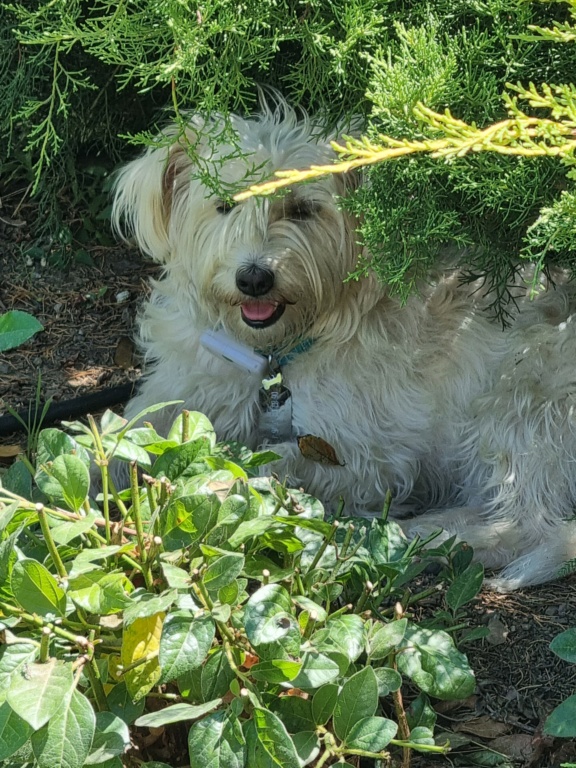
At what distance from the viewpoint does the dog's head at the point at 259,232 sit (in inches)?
104

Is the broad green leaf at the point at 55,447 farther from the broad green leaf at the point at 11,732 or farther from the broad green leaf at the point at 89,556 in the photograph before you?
the broad green leaf at the point at 11,732

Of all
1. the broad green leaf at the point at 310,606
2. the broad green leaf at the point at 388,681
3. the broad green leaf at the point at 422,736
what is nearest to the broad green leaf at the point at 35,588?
the broad green leaf at the point at 310,606

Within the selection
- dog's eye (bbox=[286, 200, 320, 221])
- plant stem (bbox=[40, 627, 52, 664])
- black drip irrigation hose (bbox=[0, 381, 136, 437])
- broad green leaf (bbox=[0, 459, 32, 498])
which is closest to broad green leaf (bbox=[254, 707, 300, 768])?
plant stem (bbox=[40, 627, 52, 664])

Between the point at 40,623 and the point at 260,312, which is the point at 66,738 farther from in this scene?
the point at 260,312

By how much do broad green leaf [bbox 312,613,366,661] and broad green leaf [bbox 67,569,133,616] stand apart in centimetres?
35

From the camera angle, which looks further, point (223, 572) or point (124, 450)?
point (124, 450)

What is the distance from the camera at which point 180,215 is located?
2891 millimetres

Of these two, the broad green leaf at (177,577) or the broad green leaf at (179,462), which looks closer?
the broad green leaf at (177,577)

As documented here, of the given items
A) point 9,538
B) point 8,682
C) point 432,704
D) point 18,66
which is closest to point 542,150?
point 9,538

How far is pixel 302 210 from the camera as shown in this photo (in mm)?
2725

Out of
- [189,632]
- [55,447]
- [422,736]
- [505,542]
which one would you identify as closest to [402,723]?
[422,736]

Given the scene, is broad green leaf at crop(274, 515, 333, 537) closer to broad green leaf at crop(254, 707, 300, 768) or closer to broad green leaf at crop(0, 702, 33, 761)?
broad green leaf at crop(254, 707, 300, 768)

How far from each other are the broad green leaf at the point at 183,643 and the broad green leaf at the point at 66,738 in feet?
0.44

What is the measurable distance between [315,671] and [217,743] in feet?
0.64
